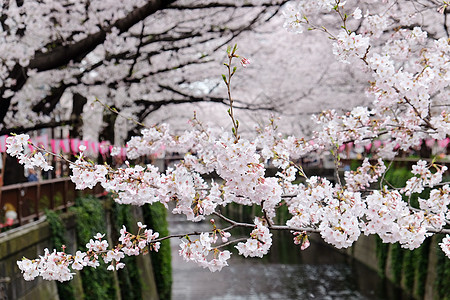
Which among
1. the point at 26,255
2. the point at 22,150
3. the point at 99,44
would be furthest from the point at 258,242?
the point at 26,255

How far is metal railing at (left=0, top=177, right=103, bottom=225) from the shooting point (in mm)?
9180

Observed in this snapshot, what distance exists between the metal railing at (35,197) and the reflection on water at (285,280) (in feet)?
33.1

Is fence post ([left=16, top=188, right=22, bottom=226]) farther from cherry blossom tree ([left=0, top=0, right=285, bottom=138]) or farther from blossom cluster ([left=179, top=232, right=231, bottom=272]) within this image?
blossom cluster ([left=179, top=232, right=231, bottom=272])

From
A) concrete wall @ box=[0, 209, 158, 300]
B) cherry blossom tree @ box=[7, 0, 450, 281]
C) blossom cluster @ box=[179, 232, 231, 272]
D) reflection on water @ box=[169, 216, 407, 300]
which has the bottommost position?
reflection on water @ box=[169, 216, 407, 300]

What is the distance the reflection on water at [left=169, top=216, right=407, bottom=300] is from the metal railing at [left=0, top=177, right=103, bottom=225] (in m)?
10.1

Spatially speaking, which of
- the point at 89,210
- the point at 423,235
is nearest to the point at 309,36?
the point at 89,210

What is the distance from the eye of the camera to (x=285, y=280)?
930 inches

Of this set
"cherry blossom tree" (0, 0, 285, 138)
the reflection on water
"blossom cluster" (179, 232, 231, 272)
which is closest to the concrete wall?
"cherry blossom tree" (0, 0, 285, 138)

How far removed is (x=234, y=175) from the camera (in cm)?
346

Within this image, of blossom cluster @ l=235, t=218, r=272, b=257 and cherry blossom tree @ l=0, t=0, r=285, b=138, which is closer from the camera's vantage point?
blossom cluster @ l=235, t=218, r=272, b=257

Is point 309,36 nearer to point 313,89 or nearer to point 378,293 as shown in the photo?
point 313,89

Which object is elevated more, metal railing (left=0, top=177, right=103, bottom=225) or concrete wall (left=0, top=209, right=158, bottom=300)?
metal railing (left=0, top=177, right=103, bottom=225)

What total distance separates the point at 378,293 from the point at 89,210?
12108 mm

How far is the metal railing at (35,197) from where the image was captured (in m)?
9.18
